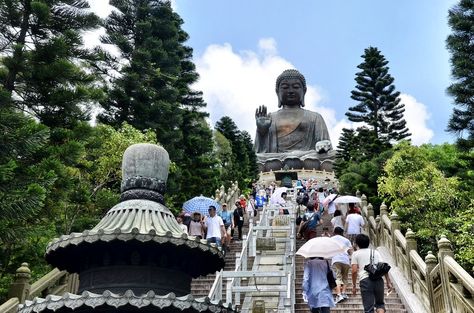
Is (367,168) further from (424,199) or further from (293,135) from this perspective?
(293,135)

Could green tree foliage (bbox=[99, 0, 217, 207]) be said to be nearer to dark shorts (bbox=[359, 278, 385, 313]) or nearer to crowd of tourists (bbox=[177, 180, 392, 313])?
crowd of tourists (bbox=[177, 180, 392, 313])

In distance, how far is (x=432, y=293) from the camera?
834 centimetres

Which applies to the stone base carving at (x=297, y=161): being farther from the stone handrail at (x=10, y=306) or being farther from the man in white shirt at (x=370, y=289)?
the stone handrail at (x=10, y=306)

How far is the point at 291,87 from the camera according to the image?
39875 mm

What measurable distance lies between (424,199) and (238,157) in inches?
812

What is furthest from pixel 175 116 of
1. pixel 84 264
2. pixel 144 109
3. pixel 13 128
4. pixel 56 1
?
pixel 84 264

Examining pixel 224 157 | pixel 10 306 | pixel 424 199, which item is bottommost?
pixel 10 306

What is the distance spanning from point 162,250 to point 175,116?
15896 millimetres

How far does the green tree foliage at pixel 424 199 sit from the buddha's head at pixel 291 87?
22285 mm

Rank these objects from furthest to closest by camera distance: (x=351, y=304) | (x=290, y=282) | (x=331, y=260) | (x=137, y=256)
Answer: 1. (x=331, y=260)
2. (x=351, y=304)
3. (x=290, y=282)
4. (x=137, y=256)

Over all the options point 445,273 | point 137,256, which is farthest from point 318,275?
point 137,256

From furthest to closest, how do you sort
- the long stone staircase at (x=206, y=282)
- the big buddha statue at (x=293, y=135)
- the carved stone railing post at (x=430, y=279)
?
the big buddha statue at (x=293, y=135)
the long stone staircase at (x=206, y=282)
the carved stone railing post at (x=430, y=279)

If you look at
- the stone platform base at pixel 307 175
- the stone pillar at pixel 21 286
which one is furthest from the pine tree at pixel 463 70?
the stone platform base at pixel 307 175

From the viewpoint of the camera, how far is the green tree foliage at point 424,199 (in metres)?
14.1
